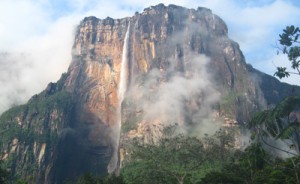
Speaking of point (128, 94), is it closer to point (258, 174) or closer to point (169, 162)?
point (169, 162)

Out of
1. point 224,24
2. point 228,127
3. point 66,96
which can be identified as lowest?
point 228,127

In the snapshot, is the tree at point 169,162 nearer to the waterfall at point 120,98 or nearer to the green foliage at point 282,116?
the waterfall at point 120,98

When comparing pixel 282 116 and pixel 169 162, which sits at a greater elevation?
pixel 169 162

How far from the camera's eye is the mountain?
352ft

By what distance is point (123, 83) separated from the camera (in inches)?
4764

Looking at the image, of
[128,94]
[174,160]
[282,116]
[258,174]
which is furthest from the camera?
[128,94]

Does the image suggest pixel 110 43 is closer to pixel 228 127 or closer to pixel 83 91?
pixel 83 91

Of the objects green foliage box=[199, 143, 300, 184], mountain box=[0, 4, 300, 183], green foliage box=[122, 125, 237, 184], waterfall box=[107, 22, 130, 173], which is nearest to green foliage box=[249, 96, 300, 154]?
green foliage box=[199, 143, 300, 184]

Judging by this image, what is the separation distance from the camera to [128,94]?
116 m

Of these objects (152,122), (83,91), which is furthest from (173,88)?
(83,91)

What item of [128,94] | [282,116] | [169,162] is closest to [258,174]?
[282,116]

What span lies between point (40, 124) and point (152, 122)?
1247 inches

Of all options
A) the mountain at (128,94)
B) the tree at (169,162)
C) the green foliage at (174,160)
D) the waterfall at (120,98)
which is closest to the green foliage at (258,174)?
the tree at (169,162)

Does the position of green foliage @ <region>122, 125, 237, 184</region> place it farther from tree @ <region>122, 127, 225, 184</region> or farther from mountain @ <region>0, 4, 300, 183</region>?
mountain @ <region>0, 4, 300, 183</region>
